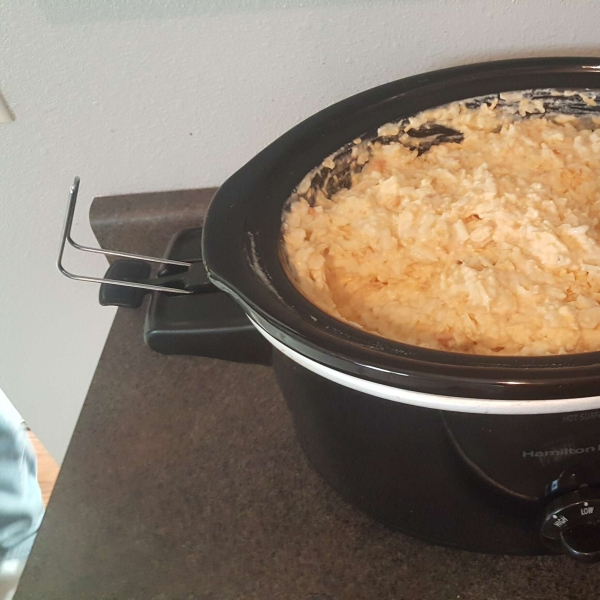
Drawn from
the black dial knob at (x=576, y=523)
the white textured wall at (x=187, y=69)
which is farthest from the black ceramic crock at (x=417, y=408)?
the white textured wall at (x=187, y=69)

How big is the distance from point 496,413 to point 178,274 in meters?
0.34

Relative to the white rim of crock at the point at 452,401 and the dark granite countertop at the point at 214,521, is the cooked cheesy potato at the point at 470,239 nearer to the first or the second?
the white rim of crock at the point at 452,401

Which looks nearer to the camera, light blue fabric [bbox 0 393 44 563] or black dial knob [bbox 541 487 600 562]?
black dial knob [bbox 541 487 600 562]

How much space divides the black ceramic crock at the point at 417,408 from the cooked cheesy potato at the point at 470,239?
5cm

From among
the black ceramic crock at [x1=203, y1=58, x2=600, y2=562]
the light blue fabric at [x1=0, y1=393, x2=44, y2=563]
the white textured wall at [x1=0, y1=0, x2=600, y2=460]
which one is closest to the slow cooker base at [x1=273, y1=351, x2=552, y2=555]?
the black ceramic crock at [x1=203, y1=58, x2=600, y2=562]

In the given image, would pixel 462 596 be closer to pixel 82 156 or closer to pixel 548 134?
pixel 548 134

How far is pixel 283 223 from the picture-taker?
0.60m

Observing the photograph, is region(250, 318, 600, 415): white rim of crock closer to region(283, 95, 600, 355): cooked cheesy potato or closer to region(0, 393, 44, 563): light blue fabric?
region(283, 95, 600, 355): cooked cheesy potato

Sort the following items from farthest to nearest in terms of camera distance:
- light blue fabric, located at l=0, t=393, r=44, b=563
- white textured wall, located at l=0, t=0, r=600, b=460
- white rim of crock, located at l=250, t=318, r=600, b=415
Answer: light blue fabric, located at l=0, t=393, r=44, b=563
white textured wall, located at l=0, t=0, r=600, b=460
white rim of crock, located at l=250, t=318, r=600, b=415

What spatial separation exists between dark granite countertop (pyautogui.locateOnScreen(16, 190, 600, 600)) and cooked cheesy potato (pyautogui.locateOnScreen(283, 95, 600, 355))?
23 centimetres

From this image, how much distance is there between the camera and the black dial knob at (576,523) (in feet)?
1.54

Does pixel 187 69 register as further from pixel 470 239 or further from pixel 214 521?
pixel 214 521

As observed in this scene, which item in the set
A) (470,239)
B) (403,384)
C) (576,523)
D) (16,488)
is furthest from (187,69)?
(16,488)

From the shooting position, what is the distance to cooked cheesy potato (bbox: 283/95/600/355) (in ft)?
1.66
